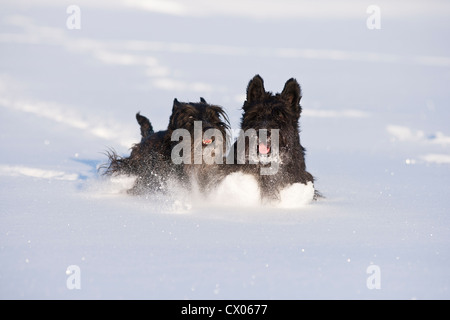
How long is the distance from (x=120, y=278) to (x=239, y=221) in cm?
201

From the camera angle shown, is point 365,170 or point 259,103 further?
point 365,170

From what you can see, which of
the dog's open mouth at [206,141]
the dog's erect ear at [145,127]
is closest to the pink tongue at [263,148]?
the dog's open mouth at [206,141]

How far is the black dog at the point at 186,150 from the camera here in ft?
23.3

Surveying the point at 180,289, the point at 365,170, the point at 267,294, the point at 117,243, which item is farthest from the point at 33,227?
the point at 365,170

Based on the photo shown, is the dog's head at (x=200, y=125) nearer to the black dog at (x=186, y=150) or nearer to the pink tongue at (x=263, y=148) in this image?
the black dog at (x=186, y=150)

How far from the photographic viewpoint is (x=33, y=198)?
7168 mm

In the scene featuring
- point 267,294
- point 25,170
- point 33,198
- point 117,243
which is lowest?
point 267,294

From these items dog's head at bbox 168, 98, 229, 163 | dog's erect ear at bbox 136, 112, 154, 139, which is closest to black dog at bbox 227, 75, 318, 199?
dog's head at bbox 168, 98, 229, 163

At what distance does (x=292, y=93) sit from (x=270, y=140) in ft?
2.29

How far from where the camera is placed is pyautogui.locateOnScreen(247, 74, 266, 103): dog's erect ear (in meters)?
6.77

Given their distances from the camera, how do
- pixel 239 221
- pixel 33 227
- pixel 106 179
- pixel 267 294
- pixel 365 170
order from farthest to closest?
pixel 365 170 → pixel 106 179 → pixel 239 221 → pixel 33 227 → pixel 267 294

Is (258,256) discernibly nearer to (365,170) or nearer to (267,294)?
(267,294)

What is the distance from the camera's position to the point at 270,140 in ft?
21.5

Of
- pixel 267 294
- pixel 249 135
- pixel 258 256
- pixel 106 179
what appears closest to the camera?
pixel 267 294
